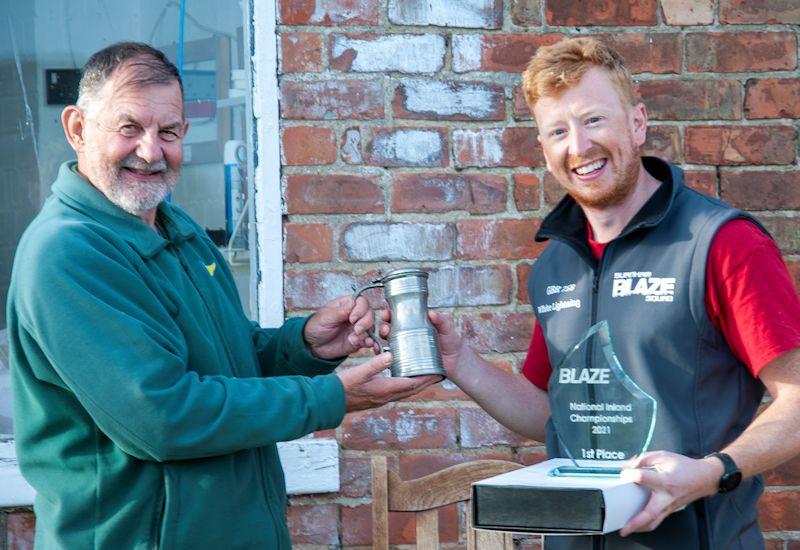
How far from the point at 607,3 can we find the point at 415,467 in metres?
1.27

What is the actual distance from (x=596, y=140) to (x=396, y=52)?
831mm

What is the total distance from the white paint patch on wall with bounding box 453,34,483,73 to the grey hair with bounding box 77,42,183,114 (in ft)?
3.05

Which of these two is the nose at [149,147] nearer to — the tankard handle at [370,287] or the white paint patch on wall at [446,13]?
the tankard handle at [370,287]

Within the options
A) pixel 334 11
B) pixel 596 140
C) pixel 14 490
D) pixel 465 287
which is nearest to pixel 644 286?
pixel 596 140

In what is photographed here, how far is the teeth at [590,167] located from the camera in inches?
84.4

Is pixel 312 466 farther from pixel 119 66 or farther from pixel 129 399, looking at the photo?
pixel 119 66

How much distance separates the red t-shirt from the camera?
1.91m

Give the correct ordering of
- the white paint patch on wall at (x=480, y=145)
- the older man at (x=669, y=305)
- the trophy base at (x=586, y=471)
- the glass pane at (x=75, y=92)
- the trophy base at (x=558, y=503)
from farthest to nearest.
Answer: the glass pane at (x=75, y=92), the white paint patch on wall at (x=480, y=145), the older man at (x=669, y=305), the trophy base at (x=586, y=471), the trophy base at (x=558, y=503)

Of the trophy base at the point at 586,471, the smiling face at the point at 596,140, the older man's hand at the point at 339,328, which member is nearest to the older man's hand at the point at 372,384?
the older man's hand at the point at 339,328

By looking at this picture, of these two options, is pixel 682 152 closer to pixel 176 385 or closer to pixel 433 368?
pixel 433 368

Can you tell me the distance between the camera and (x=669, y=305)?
6.54 feet

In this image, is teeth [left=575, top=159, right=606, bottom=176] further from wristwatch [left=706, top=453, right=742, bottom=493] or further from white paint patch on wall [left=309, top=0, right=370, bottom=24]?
white paint patch on wall [left=309, top=0, right=370, bottom=24]

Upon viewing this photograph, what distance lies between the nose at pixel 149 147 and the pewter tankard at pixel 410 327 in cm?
50

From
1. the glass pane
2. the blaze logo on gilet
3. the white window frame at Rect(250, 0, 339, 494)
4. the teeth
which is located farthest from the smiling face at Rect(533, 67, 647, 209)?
the glass pane
